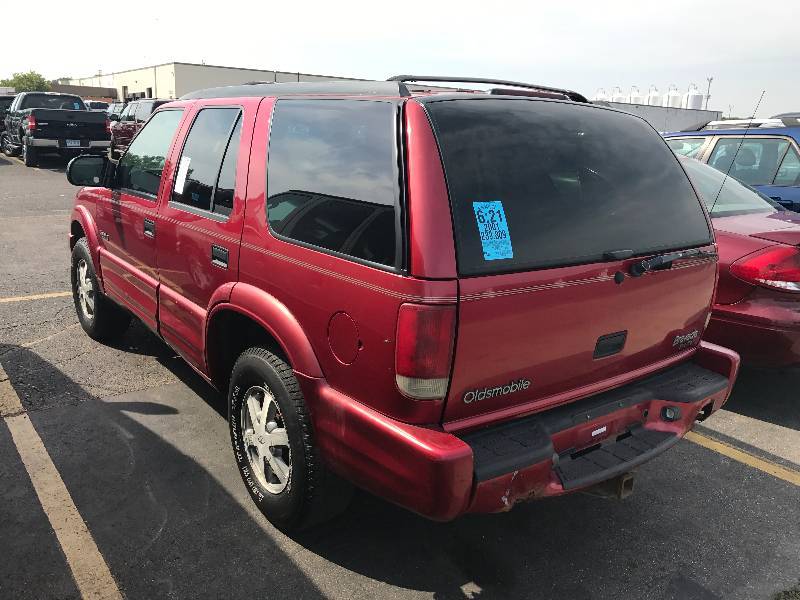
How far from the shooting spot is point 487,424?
2258 mm

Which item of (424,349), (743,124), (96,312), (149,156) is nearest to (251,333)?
(424,349)

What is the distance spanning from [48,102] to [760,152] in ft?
66.3

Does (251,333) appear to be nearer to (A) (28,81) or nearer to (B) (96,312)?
(B) (96,312)

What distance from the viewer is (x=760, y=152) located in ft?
22.6

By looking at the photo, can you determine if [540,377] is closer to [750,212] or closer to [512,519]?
[512,519]

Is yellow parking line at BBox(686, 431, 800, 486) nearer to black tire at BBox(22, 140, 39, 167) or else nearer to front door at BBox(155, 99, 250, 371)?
front door at BBox(155, 99, 250, 371)

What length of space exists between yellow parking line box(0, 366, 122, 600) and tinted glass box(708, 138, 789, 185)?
6.68m

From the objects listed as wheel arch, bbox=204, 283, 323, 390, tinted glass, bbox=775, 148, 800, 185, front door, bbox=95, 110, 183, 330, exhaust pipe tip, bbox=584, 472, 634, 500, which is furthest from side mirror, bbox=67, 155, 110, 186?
tinted glass, bbox=775, 148, 800, 185

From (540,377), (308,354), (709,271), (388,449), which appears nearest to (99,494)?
(308,354)

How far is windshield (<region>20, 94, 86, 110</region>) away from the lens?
19.5 metres

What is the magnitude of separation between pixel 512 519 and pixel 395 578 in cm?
70

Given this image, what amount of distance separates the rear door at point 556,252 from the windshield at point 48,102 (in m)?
20.7

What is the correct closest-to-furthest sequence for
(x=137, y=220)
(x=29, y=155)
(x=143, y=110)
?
(x=137, y=220) → (x=29, y=155) → (x=143, y=110)

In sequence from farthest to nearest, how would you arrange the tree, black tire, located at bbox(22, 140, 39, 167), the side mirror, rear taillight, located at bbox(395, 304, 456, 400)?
1. the tree
2. black tire, located at bbox(22, 140, 39, 167)
3. the side mirror
4. rear taillight, located at bbox(395, 304, 456, 400)
